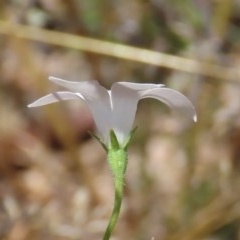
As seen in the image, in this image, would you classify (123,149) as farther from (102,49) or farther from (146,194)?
(146,194)

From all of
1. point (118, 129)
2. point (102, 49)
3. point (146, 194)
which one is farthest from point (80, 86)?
point (146, 194)

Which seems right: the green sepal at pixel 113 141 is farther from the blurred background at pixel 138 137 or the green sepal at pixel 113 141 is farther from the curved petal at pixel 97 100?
the blurred background at pixel 138 137

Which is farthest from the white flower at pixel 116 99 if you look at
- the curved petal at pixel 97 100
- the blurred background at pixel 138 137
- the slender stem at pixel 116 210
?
the blurred background at pixel 138 137

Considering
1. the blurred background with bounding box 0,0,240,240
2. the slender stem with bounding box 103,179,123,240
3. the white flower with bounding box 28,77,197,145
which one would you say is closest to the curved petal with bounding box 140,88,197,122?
the white flower with bounding box 28,77,197,145

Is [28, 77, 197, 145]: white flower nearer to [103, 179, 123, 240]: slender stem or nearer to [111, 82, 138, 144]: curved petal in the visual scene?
[111, 82, 138, 144]: curved petal

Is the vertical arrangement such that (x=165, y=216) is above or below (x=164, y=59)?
below

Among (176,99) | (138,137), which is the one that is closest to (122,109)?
(176,99)

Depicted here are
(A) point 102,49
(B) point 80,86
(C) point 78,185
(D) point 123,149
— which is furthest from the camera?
(C) point 78,185
